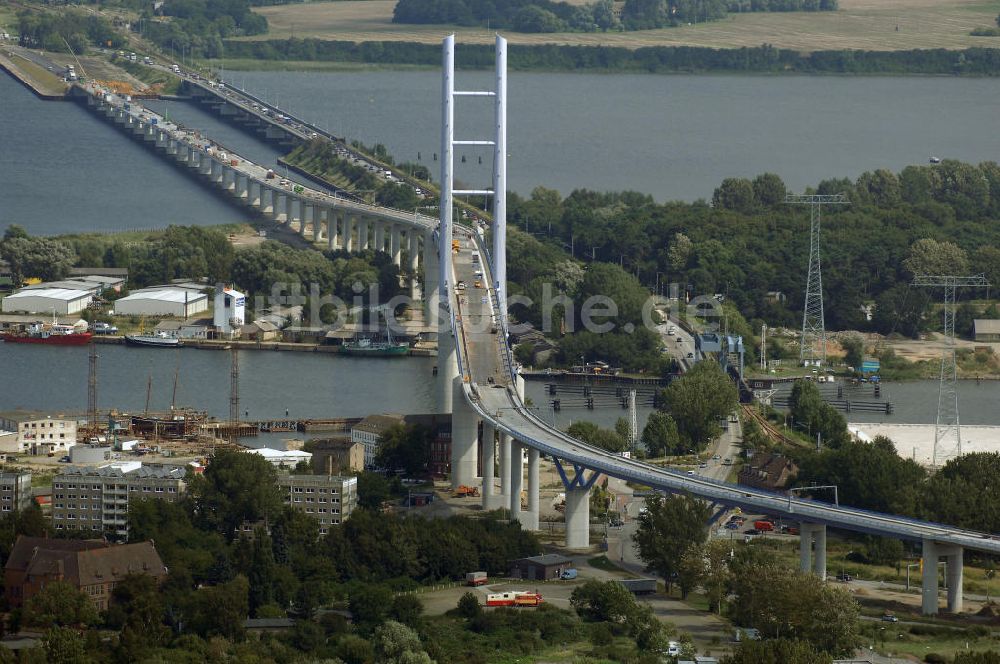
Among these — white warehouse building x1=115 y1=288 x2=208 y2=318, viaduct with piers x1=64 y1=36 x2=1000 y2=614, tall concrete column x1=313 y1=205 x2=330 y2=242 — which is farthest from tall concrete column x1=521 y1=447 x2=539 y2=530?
tall concrete column x1=313 y1=205 x2=330 y2=242

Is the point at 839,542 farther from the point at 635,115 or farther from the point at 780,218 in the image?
the point at 635,115

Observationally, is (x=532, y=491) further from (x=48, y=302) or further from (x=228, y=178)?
(x=228, y=178)

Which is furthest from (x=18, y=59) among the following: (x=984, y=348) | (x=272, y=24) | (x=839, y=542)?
(x=839, y=542)

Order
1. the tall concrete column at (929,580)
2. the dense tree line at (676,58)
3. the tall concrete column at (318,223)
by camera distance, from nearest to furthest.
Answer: the tall concrete column at (929,580), the tall concrete column at (318,223), the dense tree line at (676,58)

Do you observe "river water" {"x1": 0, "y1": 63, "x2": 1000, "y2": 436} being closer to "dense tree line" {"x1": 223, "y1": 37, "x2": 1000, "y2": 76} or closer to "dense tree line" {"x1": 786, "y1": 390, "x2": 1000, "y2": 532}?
"dense tree line" {"x1": 223, "y1": 37, "x2": 1000, "y2": 76}

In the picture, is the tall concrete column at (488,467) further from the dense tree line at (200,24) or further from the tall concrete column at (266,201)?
the dense tree line at (200,24)

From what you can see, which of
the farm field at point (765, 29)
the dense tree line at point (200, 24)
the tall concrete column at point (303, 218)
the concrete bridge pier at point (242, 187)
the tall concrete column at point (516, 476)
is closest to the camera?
the tall concrete column at point (516, 476)

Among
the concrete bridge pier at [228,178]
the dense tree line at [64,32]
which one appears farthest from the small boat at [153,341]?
the dense tree line at [64,32]
